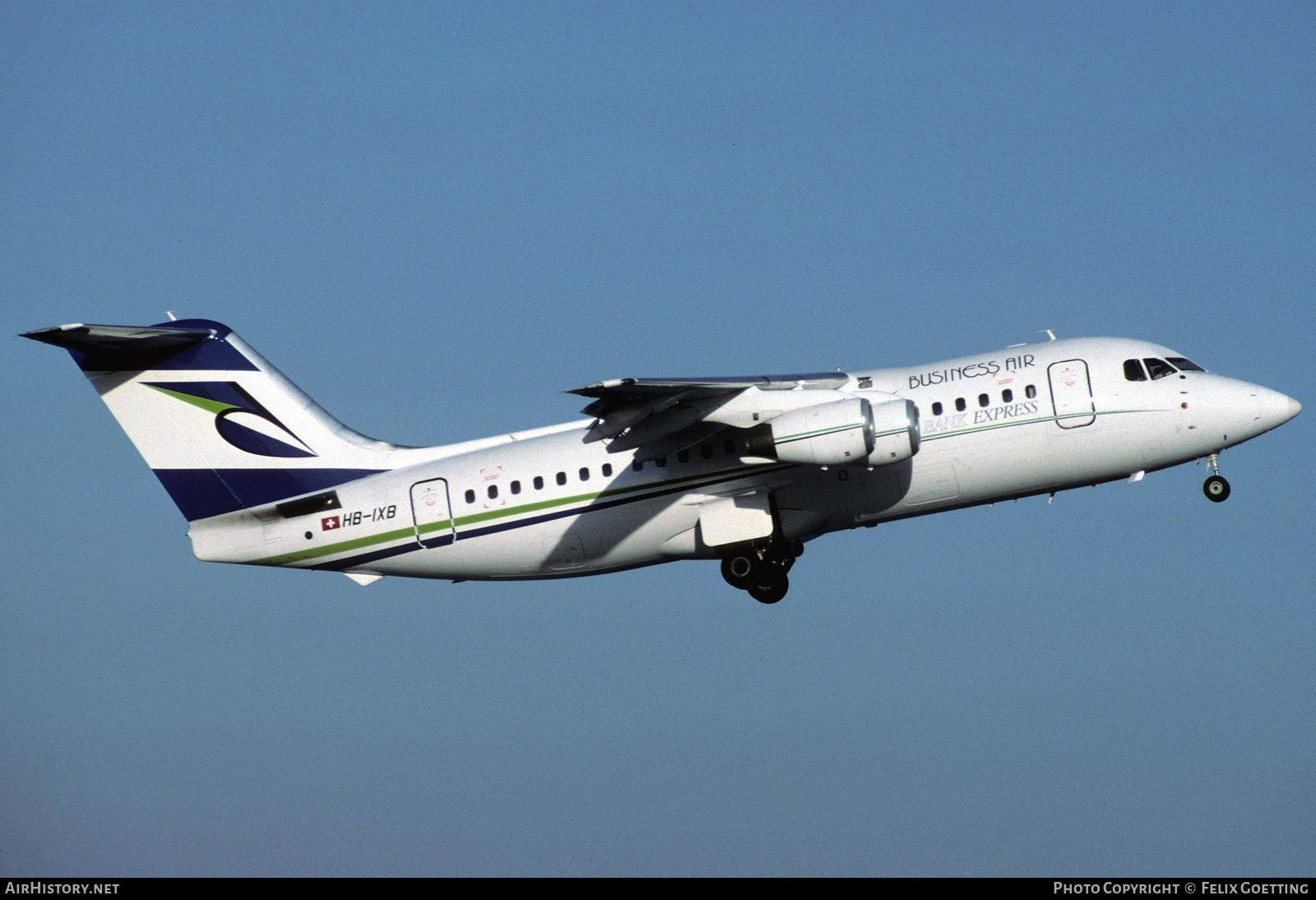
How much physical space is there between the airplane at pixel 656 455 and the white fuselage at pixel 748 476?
3 centimetres

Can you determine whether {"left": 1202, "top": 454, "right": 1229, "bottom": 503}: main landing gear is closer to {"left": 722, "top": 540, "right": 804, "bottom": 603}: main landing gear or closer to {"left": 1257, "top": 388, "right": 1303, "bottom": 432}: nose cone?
{"left": 1257, "top": 388, "right": 1303, "bottom": 432}: nose cone

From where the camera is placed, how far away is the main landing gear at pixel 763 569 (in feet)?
74.9

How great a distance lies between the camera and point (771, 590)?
77.3ft

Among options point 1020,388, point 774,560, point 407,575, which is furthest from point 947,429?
point 407,575

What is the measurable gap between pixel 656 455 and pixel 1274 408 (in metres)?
8.83

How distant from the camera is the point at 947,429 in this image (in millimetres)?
21719

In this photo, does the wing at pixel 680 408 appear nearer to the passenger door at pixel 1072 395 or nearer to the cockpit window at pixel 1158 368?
the passenger door at pixel 1072 395

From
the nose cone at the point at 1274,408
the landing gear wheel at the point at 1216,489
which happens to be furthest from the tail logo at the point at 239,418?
the nose cone at the point at 1274,408

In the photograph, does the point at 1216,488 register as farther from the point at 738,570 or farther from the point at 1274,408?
the point at 738,570

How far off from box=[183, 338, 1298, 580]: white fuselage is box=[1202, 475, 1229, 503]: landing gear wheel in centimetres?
57

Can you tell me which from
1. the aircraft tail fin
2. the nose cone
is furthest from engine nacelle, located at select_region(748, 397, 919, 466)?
the aircraft tail fin

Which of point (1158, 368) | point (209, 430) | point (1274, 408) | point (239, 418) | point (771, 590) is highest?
point (239, 418)

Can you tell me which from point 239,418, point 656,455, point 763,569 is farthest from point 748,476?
point 239,418
